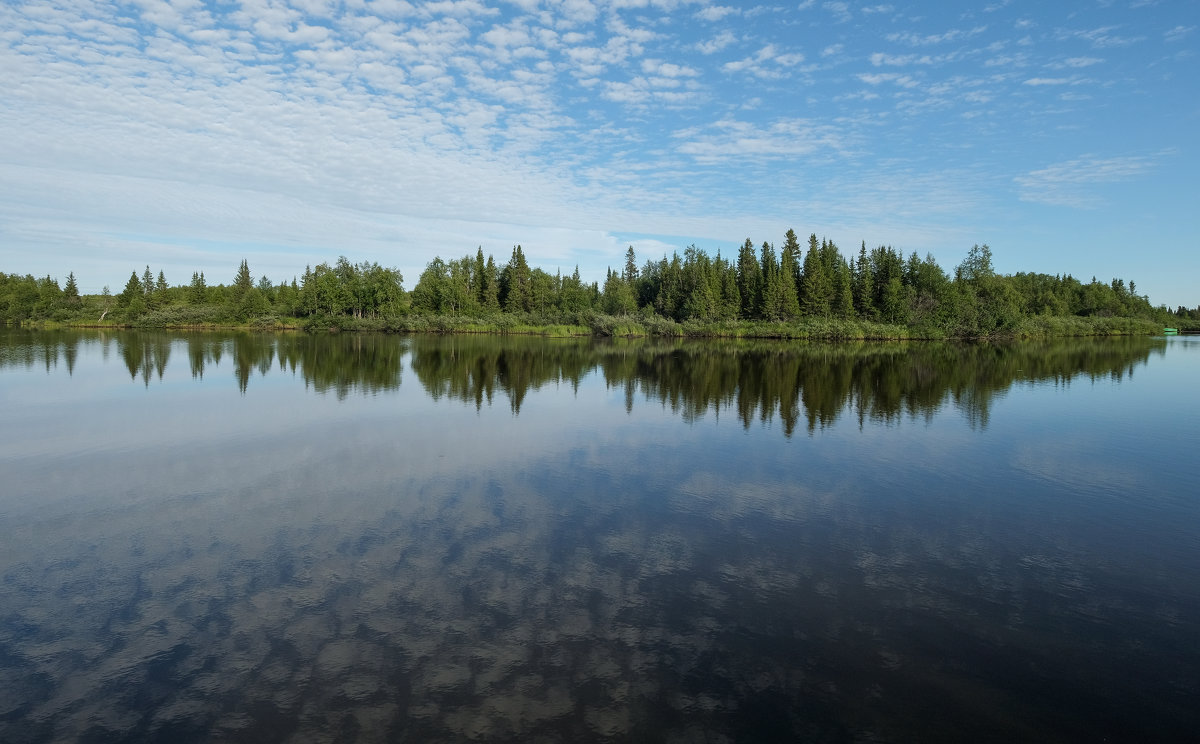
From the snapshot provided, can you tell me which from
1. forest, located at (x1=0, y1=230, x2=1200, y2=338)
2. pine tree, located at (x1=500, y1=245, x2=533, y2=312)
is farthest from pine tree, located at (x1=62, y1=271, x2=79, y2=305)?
pine tree, located at (x1=500, y1=245, x2=533, y2=312)

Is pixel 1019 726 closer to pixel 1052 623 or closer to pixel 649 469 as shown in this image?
pixel 1052 623

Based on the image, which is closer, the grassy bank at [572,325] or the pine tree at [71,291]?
the grassy bank at [572,325]

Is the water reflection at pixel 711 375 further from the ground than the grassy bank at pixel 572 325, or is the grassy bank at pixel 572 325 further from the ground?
the grassy bank at pixel 572 325

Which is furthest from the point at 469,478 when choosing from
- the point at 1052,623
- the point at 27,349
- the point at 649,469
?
the point at 27,349

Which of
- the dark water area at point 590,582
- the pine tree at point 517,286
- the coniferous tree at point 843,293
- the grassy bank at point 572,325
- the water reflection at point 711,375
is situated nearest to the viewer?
the dark water area at point 590,582

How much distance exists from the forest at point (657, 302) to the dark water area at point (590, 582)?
60787 millimetres

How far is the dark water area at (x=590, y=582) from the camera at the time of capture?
464 centimetres

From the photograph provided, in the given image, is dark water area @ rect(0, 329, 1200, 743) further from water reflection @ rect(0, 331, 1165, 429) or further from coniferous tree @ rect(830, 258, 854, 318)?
coniferous tree @ rect(830, 258, 854, 318)

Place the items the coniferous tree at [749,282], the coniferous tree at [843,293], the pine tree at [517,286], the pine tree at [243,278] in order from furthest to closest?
the pine tree at [243,278]
the pine tree at [517,286]
the coniferous tree at [749,282]
the coniferous tree at [843,293]

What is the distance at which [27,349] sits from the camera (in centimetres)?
3666

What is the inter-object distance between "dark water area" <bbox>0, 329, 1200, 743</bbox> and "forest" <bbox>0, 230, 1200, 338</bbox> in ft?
199

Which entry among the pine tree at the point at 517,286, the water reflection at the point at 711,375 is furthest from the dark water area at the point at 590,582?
the pine tree at the point at 517,286

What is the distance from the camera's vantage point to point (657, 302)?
8725 centimetres

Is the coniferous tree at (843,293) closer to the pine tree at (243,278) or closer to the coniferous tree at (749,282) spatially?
the coniferous tree at (749,282)
